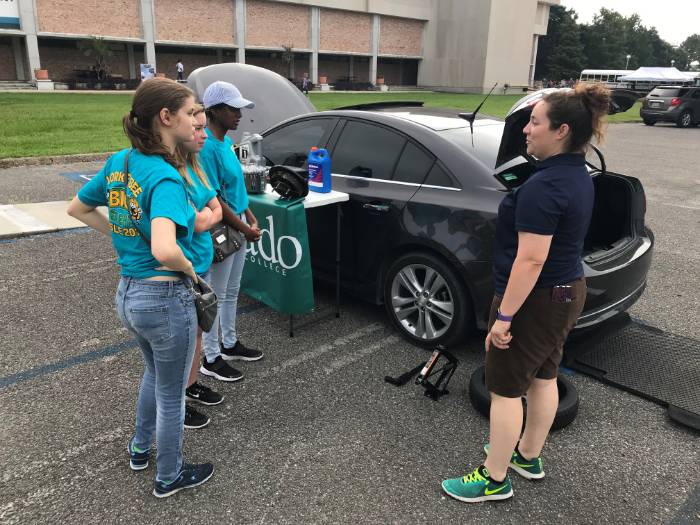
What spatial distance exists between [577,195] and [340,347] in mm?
2245

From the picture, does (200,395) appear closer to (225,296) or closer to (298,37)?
(225,296)

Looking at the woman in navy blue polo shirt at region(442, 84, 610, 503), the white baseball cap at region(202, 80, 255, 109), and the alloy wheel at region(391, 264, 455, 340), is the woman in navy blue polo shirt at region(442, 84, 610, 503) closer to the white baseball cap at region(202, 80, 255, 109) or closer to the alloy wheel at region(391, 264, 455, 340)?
the alloy wheel at region(391, 264, 455, 340)

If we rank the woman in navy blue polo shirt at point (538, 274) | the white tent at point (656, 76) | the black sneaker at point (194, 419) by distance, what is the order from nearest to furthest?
the woman in navy blue polo shirt at point (538, 274), the black sneaker at point (194, 419), the white tent at point (656, 76)

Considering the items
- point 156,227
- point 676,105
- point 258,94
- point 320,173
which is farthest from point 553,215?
point 676,105

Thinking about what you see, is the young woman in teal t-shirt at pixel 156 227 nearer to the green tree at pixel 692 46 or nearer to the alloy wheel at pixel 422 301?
the alloy wheel at pixel 422 301

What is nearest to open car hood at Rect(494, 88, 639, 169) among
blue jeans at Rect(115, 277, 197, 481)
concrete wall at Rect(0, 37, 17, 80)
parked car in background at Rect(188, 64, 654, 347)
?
parked car in background at Rect(188, 64, 654, 347)

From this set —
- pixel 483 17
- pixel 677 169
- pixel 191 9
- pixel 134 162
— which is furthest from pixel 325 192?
pixel 483 17

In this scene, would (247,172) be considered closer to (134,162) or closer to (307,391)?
(307,391)

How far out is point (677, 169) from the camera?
40.4 feet

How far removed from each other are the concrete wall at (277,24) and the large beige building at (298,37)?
0.08 meters

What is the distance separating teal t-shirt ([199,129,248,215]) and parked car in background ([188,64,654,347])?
3.77 ft

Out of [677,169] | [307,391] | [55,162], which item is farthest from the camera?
[677,169]

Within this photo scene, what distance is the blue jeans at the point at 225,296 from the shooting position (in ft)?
10.5

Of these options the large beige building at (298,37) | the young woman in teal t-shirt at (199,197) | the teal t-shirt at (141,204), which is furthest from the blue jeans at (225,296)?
the large beige building at (298,37)
